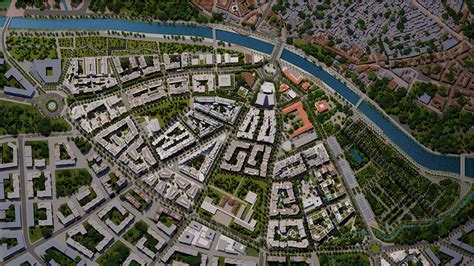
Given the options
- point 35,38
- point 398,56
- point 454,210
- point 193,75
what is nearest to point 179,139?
point 193,75

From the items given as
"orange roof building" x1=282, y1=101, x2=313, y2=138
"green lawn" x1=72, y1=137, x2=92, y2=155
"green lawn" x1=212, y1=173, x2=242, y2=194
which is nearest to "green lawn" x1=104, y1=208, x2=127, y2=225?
"green lawn" x1=72, y1=137, x2=92, y2=155

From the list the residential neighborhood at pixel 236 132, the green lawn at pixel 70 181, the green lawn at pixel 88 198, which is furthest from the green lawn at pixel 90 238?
the green lawn at pixel 70 181

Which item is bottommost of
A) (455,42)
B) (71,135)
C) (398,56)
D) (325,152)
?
(71,135)

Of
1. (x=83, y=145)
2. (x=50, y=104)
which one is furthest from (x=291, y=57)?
(x=50, y=104)

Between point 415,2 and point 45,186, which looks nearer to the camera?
point 45,186

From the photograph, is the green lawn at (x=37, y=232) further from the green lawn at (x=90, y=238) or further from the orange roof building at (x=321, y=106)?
the orange roof building at (x=321, y=106)

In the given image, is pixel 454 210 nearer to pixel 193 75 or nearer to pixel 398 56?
pixel 398 56

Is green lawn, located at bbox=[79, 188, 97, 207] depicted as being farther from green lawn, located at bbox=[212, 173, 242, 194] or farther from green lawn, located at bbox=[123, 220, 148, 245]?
green lawn, located at bbox=[212, 173, 242, 194]

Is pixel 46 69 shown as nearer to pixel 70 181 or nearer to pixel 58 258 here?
pixel 70 181
